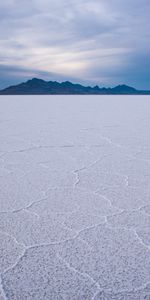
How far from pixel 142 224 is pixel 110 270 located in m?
0.40

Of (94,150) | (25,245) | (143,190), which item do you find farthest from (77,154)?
(25,245)

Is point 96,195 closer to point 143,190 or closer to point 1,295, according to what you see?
point 143,190

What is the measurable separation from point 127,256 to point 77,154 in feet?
6.06

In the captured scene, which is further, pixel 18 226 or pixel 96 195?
pixel 96 195

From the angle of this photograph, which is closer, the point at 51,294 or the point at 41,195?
the point at 51,294

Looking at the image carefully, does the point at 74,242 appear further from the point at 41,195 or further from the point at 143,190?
the point at 143,190

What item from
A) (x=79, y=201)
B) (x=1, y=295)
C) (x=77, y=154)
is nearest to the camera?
(x=1, y=295)

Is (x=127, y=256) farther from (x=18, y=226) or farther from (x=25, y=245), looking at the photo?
(x=18, y=226)

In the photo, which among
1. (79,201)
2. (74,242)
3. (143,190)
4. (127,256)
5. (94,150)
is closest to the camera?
(127,256)

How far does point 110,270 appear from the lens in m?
1.15

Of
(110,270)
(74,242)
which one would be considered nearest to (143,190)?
(74,242)

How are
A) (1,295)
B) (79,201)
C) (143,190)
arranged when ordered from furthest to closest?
(143,190) → (79,201) → (1,295)

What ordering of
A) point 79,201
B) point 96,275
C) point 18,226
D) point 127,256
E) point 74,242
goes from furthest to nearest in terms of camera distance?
point 79,201, point 18,226, point 74,242, point 127,256, point 96,275

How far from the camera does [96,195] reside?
1.91 meters
